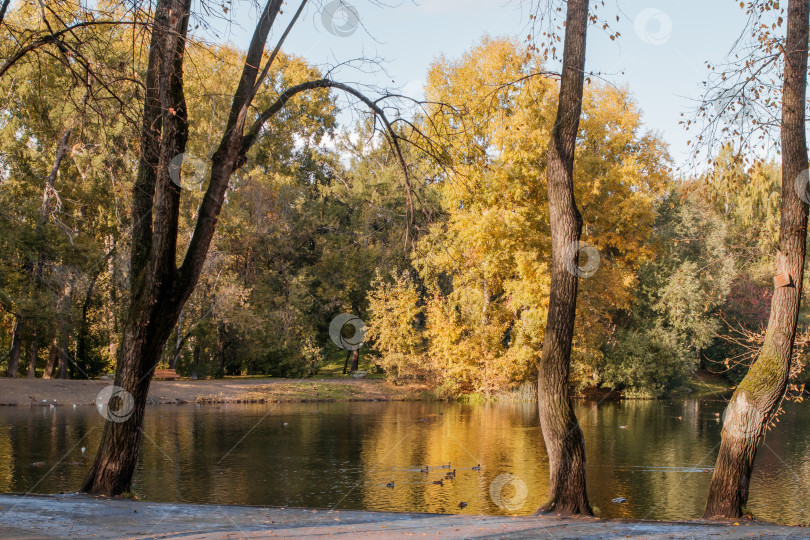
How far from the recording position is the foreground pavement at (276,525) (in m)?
6.86

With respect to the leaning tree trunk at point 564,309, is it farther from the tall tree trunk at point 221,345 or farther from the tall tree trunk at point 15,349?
the tall tree trunk at point 15,349

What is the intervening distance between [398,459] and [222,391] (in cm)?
1671

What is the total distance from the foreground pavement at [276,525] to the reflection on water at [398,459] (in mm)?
4041

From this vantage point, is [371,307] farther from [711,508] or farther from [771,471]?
[711,508]

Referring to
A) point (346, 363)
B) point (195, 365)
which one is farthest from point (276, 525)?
point (346, 363)

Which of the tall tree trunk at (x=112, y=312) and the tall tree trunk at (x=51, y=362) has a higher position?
the tall tree trunk at (x=112, y=312)

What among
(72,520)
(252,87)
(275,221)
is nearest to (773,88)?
(252,87)

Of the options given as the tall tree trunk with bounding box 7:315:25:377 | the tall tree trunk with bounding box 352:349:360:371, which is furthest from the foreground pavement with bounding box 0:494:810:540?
the tall tree trunk with bounding box 352:349:360:371

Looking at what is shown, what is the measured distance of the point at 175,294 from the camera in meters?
9.52

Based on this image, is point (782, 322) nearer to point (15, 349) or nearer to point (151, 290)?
point (151, 290)

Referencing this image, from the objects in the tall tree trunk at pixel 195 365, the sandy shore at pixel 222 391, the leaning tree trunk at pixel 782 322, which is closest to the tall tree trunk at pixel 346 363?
the sandy shore at pixel 222 391

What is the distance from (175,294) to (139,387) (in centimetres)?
125

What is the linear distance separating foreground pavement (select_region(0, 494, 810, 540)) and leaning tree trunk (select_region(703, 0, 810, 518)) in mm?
739

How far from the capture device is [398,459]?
58.6ft
